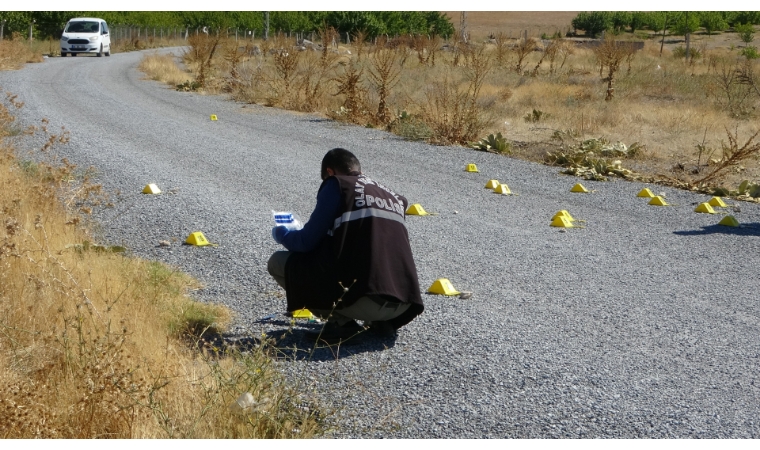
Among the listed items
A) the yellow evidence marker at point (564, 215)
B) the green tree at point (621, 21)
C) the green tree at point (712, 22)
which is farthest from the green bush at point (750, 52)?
the yellow evidence marker at point (564, 215)

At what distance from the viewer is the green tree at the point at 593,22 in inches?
1156

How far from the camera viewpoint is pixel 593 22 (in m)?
30.0

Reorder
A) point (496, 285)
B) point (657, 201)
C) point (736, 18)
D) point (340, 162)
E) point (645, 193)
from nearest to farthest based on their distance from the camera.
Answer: point (340, 162) → point (496, 285) → point (657, 201) → point (645, 193) → point (736, 18)

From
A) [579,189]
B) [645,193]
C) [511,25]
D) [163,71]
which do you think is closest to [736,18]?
[511,25]

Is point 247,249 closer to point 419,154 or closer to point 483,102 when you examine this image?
point 419,154

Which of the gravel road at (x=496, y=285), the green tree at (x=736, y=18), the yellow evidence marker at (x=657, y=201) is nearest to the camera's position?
the gravel road at (x=496, y=285)

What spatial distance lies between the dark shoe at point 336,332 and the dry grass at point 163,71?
1987 centimetres

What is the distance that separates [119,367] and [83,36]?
33.9 meters

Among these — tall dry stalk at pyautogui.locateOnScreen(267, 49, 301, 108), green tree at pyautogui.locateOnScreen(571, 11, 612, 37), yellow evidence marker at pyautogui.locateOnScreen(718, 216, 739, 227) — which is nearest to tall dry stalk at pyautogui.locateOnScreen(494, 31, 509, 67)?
green tree at pyautogui.locateOnScreen(571, 11, 612, 37)

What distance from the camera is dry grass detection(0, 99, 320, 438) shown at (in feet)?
12.5

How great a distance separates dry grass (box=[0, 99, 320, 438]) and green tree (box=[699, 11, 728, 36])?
86.8 feet

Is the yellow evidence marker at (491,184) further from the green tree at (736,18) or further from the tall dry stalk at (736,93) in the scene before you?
the green tree at (736,18)

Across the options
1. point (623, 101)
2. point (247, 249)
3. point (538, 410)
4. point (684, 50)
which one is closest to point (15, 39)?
point (623, 101)

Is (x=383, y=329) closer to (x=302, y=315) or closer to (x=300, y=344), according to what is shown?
(x=300, y=344)
